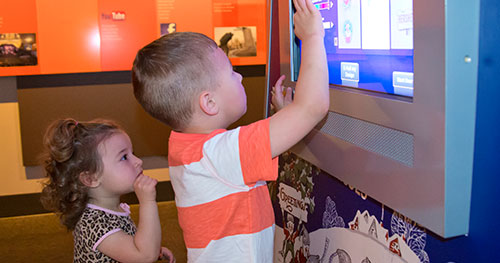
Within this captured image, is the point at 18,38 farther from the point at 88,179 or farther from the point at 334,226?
the point at 334,226

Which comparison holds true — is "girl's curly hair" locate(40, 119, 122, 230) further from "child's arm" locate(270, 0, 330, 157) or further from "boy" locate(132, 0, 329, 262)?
"child's arm" locate(270, 0, 330, 157)

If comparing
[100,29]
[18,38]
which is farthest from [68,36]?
[18,38]

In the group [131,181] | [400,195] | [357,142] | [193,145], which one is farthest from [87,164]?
[400,195]

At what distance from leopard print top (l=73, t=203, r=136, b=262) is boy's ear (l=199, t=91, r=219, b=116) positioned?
2.81ft

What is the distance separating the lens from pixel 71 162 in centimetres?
191

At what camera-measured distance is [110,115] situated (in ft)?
15.3

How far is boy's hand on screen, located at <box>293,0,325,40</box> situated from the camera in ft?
3.76

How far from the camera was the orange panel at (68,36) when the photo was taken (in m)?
4.34

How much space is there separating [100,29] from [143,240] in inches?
124

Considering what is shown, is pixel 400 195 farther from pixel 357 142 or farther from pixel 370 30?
pixel 370 30

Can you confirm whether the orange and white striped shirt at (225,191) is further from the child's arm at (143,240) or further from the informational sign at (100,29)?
the informational sign at (100,29)

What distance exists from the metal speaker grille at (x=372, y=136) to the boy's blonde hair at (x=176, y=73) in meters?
0.32

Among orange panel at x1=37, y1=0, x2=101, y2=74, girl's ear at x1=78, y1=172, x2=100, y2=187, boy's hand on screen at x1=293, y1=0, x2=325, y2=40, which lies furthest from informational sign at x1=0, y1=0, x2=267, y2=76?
boy's hand on screen at x1=293, y1=0, x2=325, y2=40

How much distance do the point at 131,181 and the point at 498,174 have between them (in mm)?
1435
